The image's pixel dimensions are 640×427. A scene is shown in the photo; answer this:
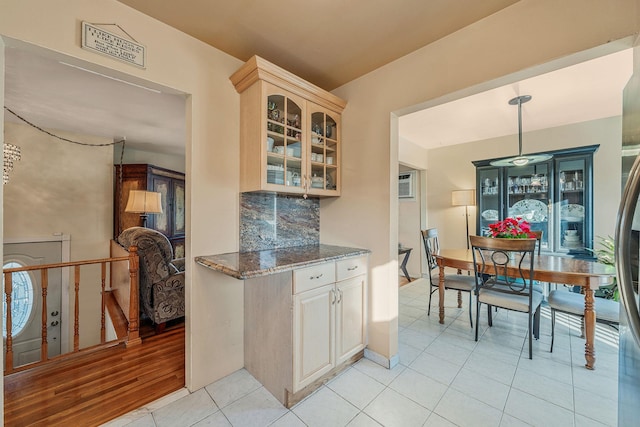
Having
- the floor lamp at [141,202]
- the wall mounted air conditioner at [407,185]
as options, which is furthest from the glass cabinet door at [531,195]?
the floor lamp at [141,202]

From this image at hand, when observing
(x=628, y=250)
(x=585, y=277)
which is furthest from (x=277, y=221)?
(x=585, y=277)

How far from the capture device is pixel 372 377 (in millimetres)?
1905

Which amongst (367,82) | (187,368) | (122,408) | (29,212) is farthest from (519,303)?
(29,212)

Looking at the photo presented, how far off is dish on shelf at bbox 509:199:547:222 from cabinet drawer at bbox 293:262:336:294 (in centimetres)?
329

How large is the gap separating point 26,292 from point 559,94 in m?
6.82

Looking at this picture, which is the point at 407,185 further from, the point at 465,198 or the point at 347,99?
the point at 347,99

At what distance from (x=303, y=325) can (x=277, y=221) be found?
92 cm

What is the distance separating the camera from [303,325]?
5.33ft

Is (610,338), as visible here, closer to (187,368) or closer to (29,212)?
(187,368)

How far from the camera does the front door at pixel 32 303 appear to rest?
11.2ft

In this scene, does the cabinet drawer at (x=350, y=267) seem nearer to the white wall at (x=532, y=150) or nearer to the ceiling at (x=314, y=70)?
the ceiling at (x=314, y=70)

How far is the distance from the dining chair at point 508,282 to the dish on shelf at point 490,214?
56.4 inches

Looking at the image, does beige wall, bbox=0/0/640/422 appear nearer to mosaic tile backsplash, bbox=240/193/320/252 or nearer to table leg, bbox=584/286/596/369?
mosaic tile backsplash, bbox=240/193/320/252

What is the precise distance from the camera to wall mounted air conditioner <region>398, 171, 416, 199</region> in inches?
A: 189
